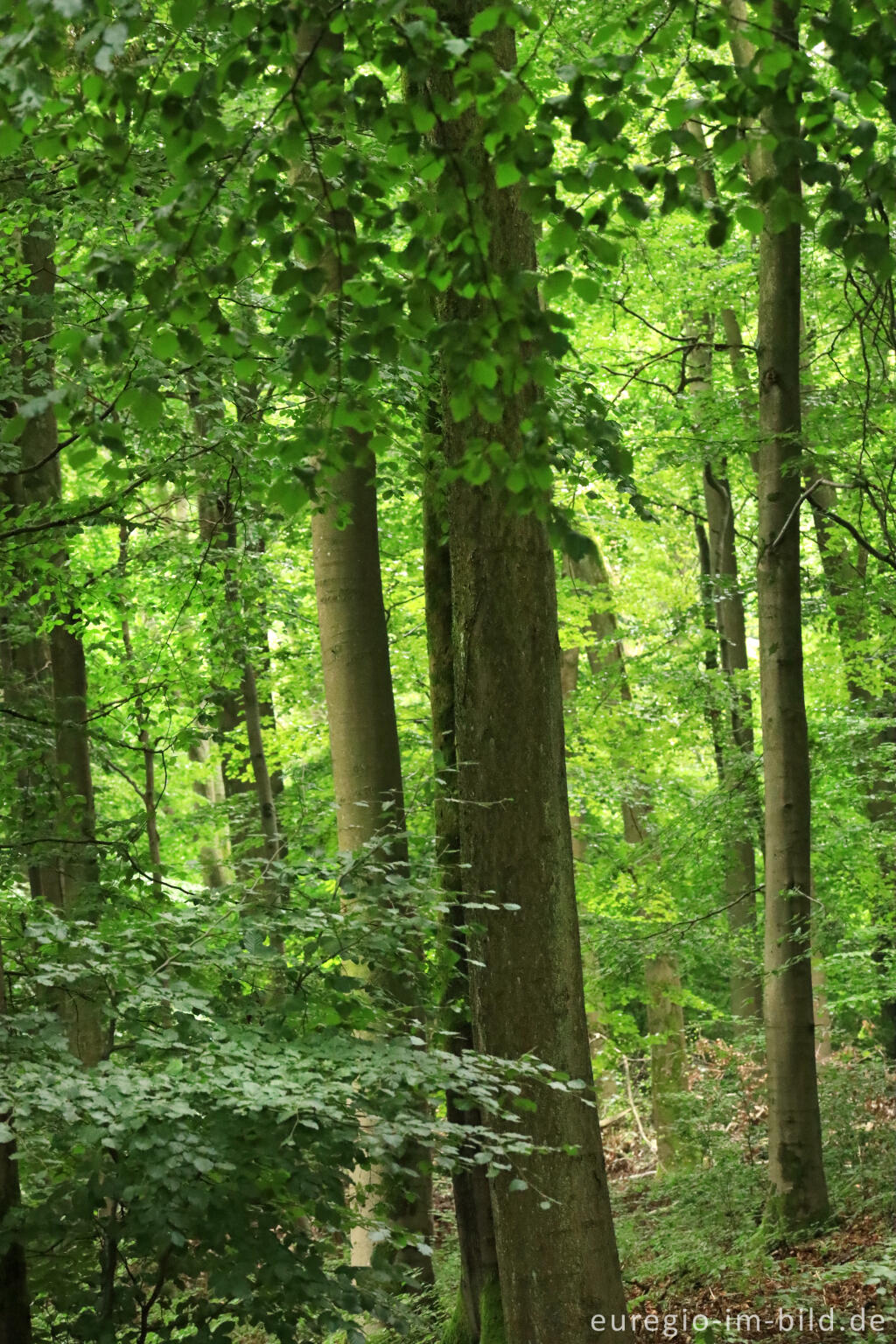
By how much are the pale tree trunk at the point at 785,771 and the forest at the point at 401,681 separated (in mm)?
33

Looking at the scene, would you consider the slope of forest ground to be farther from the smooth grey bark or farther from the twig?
the twig

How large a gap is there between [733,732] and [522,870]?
990 cm

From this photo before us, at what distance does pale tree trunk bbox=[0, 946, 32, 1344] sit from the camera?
3.92 meters

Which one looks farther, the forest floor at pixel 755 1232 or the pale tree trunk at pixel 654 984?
the pale tree trunk at pixel 654 984

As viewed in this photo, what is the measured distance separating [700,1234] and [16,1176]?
605 cm

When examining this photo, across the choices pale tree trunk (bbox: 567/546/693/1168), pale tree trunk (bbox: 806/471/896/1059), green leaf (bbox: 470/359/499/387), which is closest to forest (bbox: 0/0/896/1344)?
green leaf (bbox: 470/359/499/387)

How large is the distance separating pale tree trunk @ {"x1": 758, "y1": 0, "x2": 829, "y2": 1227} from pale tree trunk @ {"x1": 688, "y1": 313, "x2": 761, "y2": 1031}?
2124 millimetres

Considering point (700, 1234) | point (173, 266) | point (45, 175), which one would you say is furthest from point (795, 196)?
point (700, 1234)

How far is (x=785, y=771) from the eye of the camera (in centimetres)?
849

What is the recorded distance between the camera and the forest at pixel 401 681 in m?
2.86

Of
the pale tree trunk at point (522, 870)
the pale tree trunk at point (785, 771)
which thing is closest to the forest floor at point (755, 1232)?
the pale tree trunk at point (785, 771)

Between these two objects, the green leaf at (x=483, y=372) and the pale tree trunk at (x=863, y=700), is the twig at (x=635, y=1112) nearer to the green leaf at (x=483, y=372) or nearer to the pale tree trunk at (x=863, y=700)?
the pale tree trunk at (x=863, y=700)

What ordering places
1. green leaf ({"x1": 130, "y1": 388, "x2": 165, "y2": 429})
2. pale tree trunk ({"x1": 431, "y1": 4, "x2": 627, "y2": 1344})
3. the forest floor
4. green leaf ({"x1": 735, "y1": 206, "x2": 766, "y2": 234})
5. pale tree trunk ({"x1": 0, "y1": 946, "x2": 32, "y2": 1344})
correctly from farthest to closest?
1. the forest floor
2. pale tree trunk ({"x1": 431, "y1": 4, "x2": 627, "y2": 1344})
3. pale tree trunk ({"x1": 0, "y1": 946, "x2": 32, "y2": 1344})
4. green leaf ({"x1": 130, "y1": 388, "x2": 165, "y2": 429})
5. green leaf ({"x1": 735, "y1": 206, "x2": 766, "y2": 234})

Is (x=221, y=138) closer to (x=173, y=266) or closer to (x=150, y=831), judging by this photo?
(x=173, y=266)
